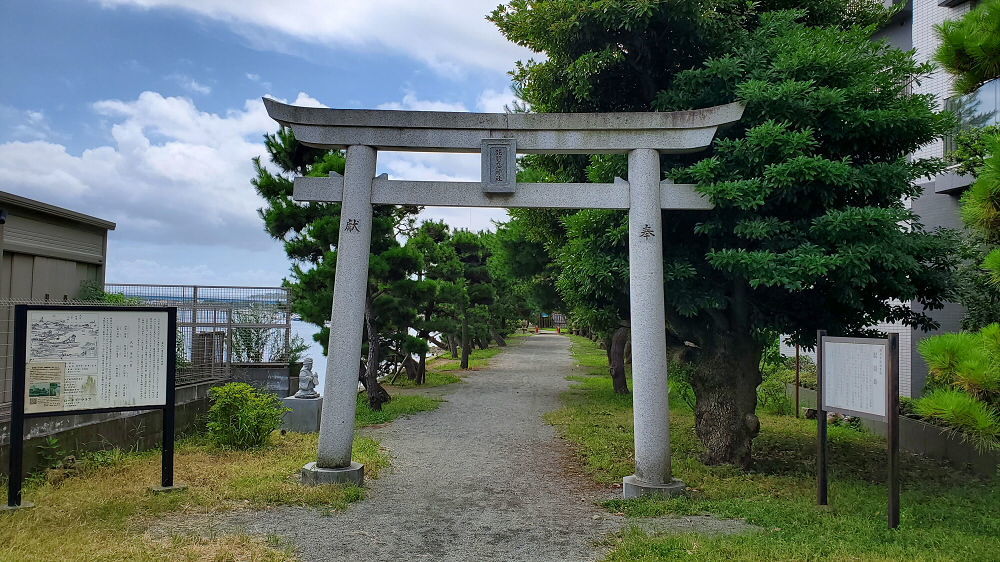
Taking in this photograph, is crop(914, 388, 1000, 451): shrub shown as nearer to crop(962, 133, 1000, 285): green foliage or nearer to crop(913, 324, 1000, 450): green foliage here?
crop(913, 324, 1000, 450): green foliage

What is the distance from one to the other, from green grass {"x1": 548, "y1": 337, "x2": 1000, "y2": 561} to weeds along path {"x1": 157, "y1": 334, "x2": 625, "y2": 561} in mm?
462

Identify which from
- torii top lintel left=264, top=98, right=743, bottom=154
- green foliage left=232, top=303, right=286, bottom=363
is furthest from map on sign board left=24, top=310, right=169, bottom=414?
green foliage left=232, top=303, right=286, bottom=363

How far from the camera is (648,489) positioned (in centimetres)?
695

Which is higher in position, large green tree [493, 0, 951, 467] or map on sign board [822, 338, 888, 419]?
large green tree [493, 0, 951, 467]

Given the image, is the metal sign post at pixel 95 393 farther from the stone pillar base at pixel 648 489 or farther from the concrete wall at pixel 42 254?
the stone pillar base at pixel 648 489

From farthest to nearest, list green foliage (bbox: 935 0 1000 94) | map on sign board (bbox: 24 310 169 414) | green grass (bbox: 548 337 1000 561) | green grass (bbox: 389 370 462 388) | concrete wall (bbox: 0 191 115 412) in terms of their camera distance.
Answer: green grass (bbox: 389 370 462 388) < concrete wall (bbox: 0 191 115 412) < map on sign board (bbox: 24 310 169 414) < green grass (bbox: 548 337 1000 561) < green foliage (bbox: 935 0 1000 94)

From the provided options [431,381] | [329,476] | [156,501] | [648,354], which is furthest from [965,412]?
[431,381]

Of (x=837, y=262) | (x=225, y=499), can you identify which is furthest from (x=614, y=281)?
(x=225, y=499)

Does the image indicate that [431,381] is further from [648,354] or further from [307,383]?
[648,354]

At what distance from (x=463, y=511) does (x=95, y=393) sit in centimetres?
392

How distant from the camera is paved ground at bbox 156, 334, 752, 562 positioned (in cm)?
538

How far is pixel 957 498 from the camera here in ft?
23.4

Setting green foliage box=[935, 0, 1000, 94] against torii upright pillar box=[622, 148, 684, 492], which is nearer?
green foliage box=[935, 0, 1000, 94]

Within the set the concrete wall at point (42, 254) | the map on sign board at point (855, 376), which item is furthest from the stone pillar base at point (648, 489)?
the concrete wall at point (42, 254)
